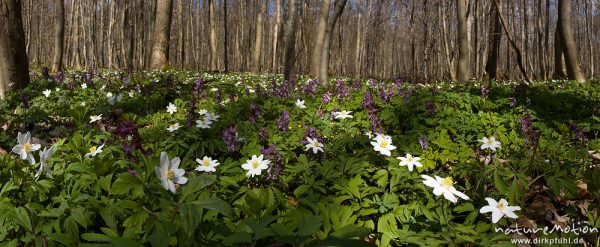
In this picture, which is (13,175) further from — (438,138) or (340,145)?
(438,138)

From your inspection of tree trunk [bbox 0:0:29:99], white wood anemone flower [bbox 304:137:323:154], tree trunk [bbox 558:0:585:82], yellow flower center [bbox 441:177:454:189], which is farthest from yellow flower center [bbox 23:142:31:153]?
tree trunk [bbox 558:0:585:82]

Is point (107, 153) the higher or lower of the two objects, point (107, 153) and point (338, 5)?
the lower

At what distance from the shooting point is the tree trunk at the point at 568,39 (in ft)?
35.1

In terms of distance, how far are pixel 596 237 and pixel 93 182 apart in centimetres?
256

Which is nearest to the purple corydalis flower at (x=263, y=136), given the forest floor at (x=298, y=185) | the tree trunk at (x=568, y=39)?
the forest floor at (x=298, y=185)

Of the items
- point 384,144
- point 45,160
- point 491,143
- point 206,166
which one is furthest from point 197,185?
point 491,143

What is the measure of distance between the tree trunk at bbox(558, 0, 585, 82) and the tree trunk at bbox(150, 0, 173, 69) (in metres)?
11.3

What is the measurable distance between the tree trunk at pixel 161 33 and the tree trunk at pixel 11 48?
20.3 ft

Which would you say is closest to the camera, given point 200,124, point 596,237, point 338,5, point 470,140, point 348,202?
Answer: point 596,237

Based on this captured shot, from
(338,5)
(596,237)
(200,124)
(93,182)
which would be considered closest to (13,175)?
(93,182)

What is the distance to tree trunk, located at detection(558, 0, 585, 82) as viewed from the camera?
10.7m

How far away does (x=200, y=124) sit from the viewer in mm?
2947

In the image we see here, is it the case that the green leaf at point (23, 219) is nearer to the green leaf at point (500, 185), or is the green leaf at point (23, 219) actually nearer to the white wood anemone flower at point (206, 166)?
the white wood anemone flower at point (206, 166)

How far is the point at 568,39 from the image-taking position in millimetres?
10742
